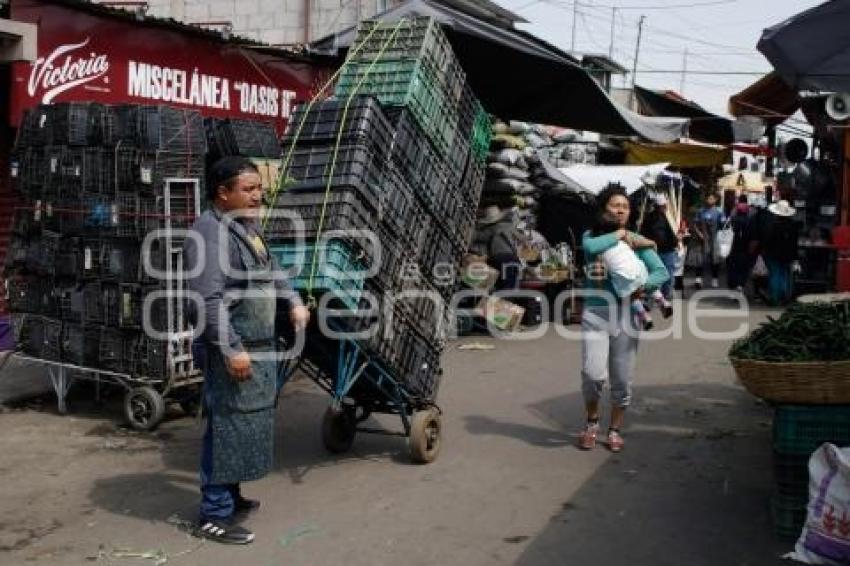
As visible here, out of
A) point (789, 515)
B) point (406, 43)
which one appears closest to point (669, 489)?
point (789, 515)

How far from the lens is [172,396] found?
720cm

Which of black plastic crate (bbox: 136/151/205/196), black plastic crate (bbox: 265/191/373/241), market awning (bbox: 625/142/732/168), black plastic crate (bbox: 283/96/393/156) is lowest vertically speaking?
black plastic crate (bbox: 265/191/373/241)

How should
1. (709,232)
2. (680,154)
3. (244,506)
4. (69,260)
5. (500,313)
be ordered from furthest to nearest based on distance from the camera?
(680,154)
(709,232)
(500,313)
(69,260)
(244,506)

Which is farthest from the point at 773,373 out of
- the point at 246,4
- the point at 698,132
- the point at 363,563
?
the point at 698,132

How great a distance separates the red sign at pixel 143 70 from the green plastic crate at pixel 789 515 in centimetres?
703

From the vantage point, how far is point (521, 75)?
10984 millimetres

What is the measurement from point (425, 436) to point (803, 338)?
2.39m

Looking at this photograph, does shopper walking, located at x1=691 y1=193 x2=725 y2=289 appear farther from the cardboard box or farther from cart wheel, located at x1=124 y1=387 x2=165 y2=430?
cart wheel, located at x1=124 y1=387 x2=165 y2=430

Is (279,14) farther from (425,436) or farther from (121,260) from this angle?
(425,436)

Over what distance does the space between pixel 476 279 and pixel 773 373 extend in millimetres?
7245

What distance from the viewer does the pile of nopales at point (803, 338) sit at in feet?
14.8

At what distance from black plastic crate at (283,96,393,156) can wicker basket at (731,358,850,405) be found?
2564mm

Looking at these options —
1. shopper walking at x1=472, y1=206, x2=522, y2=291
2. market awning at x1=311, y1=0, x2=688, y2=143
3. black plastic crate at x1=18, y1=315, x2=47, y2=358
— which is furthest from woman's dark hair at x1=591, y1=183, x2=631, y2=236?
shopper walking at x1=472, y1=206, x2=522, y2=291

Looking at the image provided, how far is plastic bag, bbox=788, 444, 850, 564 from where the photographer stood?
4000mm
